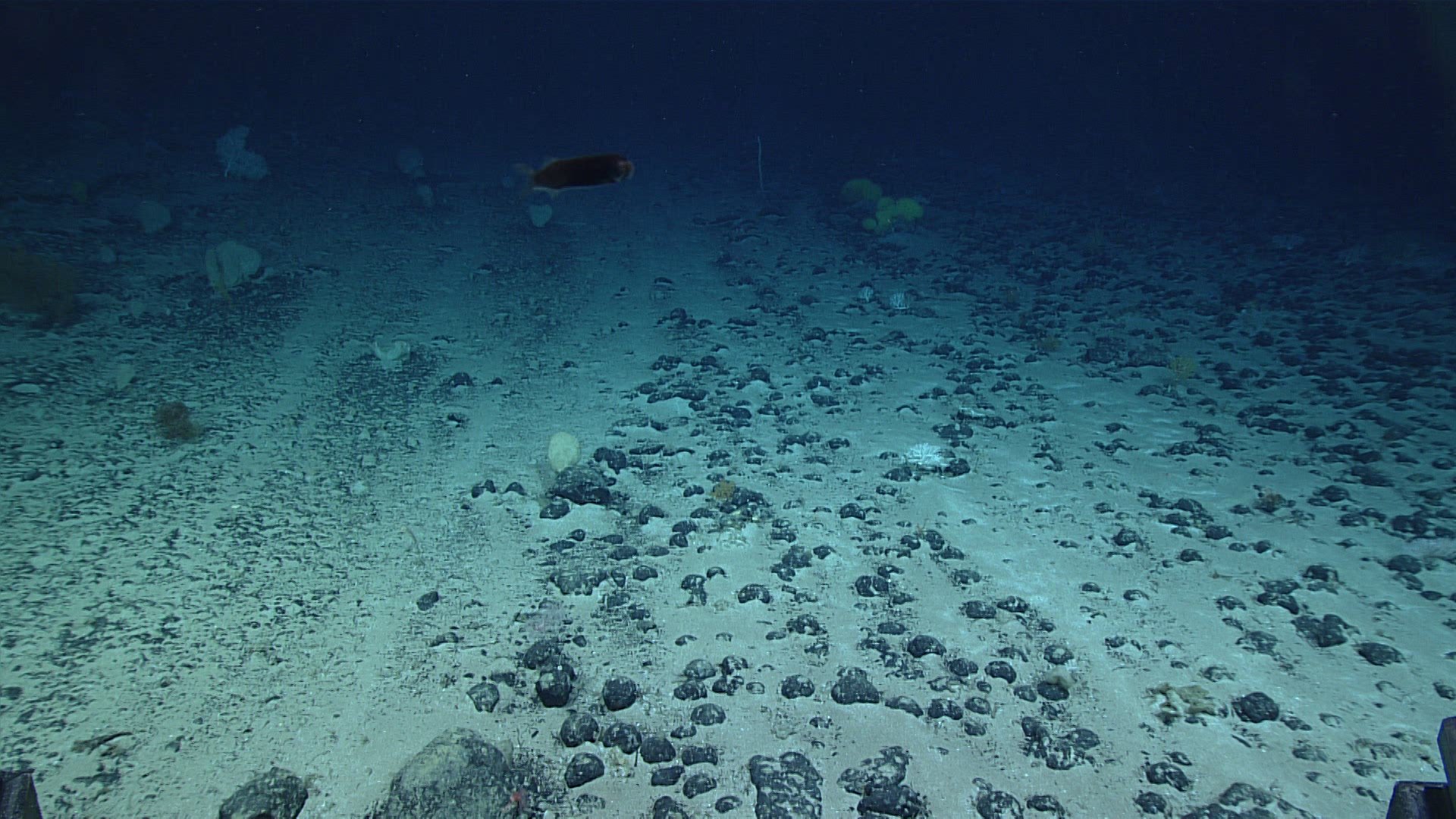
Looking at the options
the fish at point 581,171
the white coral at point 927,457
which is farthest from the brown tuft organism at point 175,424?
the white coral at point 927,457

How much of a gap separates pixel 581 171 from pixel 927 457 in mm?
3536

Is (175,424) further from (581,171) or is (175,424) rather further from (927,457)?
(927,457)

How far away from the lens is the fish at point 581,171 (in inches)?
Answer: 144

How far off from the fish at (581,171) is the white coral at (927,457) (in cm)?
324

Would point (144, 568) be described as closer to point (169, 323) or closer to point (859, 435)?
point (169, 323)

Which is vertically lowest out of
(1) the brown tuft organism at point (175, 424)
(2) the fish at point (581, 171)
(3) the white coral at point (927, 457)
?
(3) the white coral at point (927, 457)

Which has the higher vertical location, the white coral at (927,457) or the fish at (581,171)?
the fish at (581,171)

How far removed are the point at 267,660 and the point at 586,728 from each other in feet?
5.75

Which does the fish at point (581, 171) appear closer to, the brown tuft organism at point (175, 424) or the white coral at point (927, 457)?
the white coral at point (927, 457)

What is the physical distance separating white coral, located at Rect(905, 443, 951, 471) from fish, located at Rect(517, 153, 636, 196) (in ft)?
10.6

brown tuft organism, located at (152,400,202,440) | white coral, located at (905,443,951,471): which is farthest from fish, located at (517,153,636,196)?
brown tuft organism, located at (152,400,202,440)

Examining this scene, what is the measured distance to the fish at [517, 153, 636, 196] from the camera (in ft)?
12.0

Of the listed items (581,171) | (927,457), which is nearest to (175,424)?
(581,171)

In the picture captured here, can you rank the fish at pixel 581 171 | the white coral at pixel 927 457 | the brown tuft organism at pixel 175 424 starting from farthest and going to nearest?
the white coral at pixel 927 457 → the brown tuft organism at pixel 175 424 → the fish at pixel 581 171
